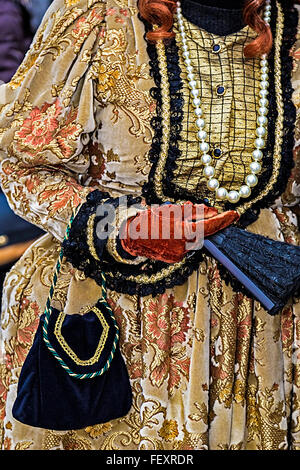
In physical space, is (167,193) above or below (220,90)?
below

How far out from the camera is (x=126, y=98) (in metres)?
1.09

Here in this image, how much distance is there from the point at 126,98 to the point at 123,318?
0.41m

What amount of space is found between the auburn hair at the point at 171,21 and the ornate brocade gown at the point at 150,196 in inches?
1.0

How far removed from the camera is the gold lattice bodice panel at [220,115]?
1.10 m

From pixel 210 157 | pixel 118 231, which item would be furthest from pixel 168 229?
pixel 210 157

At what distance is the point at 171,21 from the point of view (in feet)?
3.66

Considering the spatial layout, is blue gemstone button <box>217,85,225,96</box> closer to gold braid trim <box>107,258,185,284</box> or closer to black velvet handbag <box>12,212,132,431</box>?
gold braid trim <box>107,258,185,284</box>

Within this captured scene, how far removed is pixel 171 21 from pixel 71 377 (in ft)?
2.24

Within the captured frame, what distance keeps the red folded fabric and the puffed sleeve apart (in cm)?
14

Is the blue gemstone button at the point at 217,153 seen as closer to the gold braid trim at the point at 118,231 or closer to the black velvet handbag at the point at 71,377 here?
the gold braid trim at the point at 118,231

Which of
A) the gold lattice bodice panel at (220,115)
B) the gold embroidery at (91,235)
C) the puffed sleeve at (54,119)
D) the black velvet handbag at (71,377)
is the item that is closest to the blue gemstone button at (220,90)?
the gold lattice bodice panel at (220,115)

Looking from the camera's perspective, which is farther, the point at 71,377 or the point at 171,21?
the point at 171,21

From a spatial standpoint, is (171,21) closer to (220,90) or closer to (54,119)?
(220,90)
